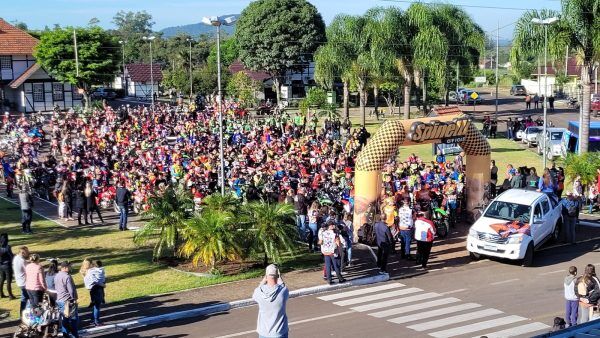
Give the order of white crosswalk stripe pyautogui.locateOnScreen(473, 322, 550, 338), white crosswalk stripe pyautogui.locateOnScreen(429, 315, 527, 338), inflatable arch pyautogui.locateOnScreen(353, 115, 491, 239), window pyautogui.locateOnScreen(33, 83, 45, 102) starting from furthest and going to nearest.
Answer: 1. window pyautogui.locateOnScreen(33, 83, 45, 102)
2. inflatable arch pyautogui.locateOnScreen(353, 115, 491, 239)
3. white crosswalk stripe pyautogui.locateOnScreen(429, 315, 527, 338)
4. white crosswalk stripe pyautogui.locateOnScreen(473, 322, 550, 338)

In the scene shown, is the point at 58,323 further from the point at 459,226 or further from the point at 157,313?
the point at 459,226

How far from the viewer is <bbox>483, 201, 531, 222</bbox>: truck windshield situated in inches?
766

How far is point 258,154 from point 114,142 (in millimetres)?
9260

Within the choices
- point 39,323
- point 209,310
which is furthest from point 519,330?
point 39,323

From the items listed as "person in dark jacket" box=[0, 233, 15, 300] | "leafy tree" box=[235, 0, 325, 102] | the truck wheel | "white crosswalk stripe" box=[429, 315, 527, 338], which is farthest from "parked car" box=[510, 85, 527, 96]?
"person in dark jacket" box=[0, 233, 15, 300]

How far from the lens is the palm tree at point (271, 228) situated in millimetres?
17781

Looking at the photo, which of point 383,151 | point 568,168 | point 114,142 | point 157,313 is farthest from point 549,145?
point 157,313

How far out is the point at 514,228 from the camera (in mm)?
18750

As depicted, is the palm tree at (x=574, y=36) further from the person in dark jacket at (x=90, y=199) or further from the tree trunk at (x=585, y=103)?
the person in dark jacket at (x=90, y=199)

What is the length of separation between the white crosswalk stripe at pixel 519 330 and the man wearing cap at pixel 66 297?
24.5 feet

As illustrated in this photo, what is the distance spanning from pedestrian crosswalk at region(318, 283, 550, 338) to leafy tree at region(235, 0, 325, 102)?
55985 millimetres

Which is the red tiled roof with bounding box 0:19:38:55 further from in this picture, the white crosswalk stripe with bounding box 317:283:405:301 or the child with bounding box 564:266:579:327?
the child with bounding box 564:266:579:327

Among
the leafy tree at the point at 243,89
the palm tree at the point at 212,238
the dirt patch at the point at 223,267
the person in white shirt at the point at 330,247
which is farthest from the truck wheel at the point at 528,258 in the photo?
the leafy tree at the point at 243,89

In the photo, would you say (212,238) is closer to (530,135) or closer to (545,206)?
(545,206)
